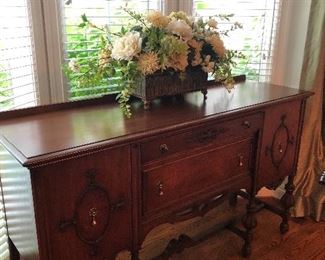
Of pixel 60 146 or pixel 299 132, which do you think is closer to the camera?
pixel 60 146

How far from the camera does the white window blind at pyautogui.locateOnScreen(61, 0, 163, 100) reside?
166 cm

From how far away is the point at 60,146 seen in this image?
118 centimetres

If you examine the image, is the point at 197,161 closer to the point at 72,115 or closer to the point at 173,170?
the point at 173,170

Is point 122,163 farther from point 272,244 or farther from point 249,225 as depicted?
point 272,244

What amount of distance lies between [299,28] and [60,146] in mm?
1954

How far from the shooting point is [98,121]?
4.74 ft

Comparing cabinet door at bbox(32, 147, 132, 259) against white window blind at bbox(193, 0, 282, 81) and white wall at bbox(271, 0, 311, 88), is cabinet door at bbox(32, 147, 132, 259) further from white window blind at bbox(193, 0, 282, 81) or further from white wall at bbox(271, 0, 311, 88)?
white wall at bbox(271, 0, 311, 88)

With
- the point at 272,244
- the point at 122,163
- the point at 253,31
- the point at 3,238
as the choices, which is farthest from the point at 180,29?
the point at 272,244

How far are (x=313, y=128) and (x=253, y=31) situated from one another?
763 millimetres

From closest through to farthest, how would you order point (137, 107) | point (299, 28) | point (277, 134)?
1. point (137, 107)
2. point (277, 134)
3. point (299, 28)

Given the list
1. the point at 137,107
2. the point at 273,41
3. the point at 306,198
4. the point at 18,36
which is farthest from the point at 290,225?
the point at 18,36

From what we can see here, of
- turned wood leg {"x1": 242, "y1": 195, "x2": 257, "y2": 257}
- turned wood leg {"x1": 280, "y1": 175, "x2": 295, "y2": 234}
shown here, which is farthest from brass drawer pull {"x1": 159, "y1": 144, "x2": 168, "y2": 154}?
turned wood leg {"x1": 280, "y1": 175, "x2": 295, "y2": 234}

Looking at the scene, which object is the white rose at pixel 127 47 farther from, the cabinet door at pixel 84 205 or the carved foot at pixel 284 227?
the carved foot at pixel 284 227

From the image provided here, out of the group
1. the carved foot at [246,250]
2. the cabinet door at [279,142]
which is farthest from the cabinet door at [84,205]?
the carved foot at [246,250]
